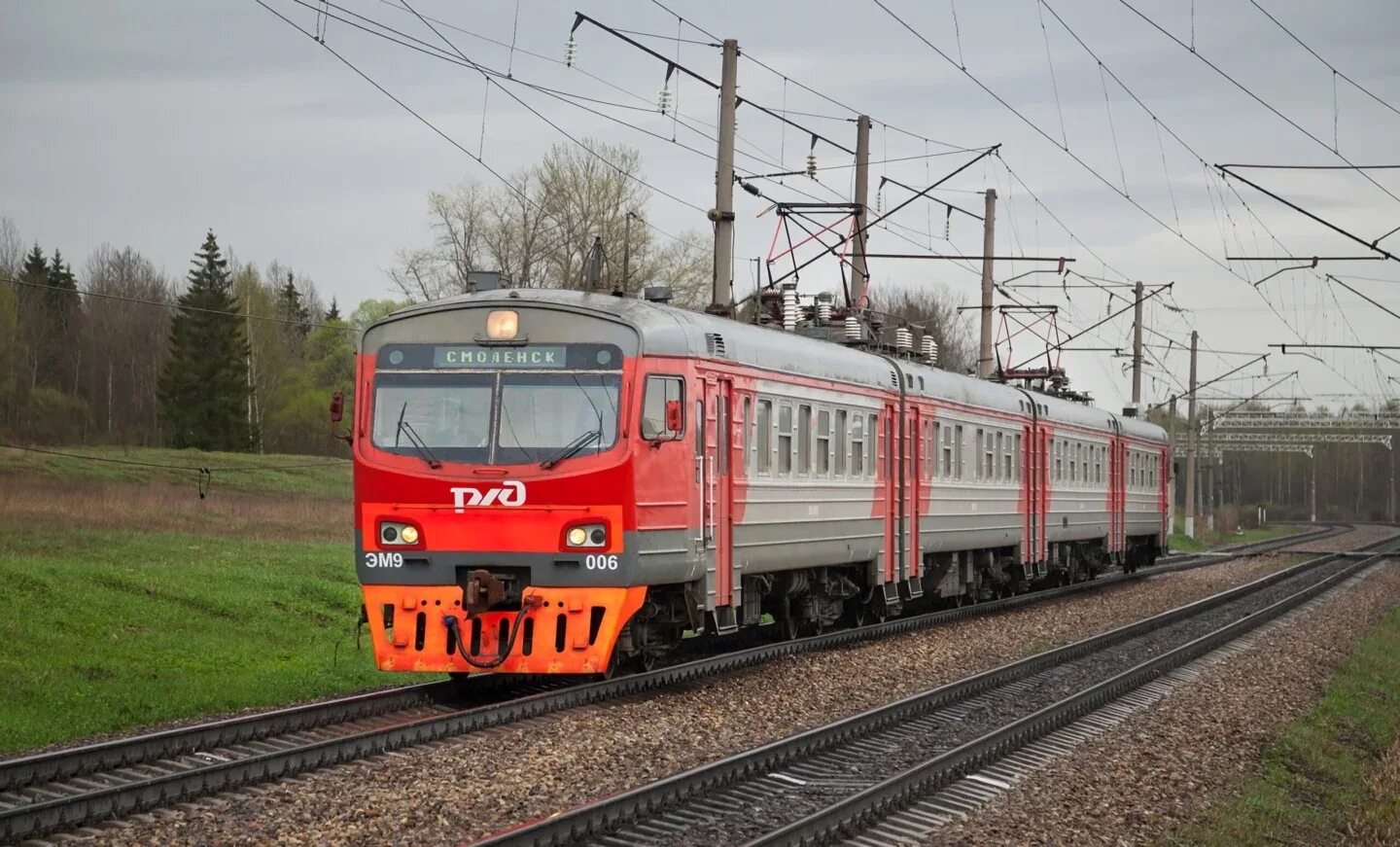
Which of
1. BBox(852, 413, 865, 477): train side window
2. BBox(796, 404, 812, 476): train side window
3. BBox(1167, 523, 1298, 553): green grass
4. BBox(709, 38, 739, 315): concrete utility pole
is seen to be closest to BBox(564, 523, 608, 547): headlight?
BBox(796, 404, 812, 476): train side window

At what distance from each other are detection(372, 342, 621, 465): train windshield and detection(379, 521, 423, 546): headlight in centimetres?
59

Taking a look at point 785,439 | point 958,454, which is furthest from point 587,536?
point 958,454

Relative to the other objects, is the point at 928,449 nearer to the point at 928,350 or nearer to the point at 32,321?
the point at 928,350

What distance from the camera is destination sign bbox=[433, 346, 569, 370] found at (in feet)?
44.4

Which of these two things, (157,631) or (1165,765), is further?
(157,631)

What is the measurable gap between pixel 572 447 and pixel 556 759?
3.13m

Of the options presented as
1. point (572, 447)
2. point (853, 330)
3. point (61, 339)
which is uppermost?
point (61, 339)

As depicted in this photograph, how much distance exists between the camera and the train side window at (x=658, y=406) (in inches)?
535

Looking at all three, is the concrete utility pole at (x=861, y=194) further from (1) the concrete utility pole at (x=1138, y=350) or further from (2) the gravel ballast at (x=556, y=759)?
(1) the concrete utility pole at (x=1138, y=350)

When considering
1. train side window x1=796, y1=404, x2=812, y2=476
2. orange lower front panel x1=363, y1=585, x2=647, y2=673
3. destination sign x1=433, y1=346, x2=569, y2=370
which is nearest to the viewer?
orange lower front panel x1=363, y1=585, x2=647, y2=673

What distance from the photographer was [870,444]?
19.8 metres

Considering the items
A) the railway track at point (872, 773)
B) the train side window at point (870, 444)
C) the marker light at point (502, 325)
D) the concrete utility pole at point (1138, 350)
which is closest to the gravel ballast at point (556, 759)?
the railway track at point (872, 773)

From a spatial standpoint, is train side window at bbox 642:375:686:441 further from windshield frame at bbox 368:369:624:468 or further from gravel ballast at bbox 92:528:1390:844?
gravel ballast at bbox 92:528:1390:844

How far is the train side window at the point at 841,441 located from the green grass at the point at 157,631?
17.4 feet
